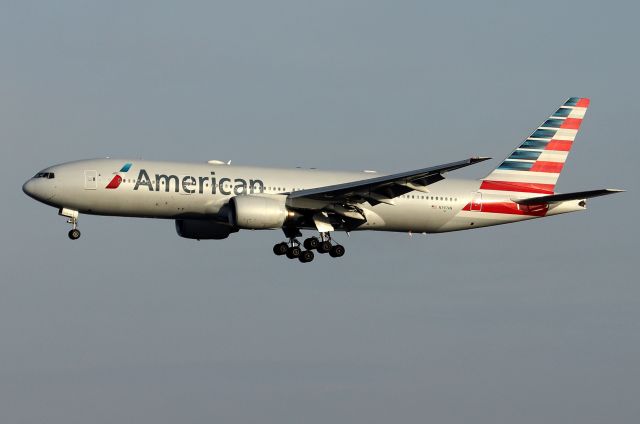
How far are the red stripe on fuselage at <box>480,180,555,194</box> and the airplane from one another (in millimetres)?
76

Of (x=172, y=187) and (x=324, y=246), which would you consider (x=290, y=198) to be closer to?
(x=324, y=246)

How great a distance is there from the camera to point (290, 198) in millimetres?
65500

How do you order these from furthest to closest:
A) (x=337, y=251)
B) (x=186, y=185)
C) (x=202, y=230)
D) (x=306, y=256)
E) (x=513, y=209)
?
1. (x=513, y=209)
2. (x=202, y=230)
3. (x=337, y=251)
4. (x=306, y=256)
5. (x=186, y=185)

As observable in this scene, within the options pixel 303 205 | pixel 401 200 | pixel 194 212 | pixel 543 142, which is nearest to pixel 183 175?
pixel 194 212

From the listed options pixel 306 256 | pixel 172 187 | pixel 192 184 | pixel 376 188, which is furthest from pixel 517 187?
pixel 172 187

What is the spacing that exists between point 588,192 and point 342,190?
12278 mm

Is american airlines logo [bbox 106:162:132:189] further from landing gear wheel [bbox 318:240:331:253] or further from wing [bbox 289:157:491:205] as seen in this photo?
landing gear wheel [bbox 318:240:331:253]

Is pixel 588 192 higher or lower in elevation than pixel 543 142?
lower

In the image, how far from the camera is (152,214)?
214 feet

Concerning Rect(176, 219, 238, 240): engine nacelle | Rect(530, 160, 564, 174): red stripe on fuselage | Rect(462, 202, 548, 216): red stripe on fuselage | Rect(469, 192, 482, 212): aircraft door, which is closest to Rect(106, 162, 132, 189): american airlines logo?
Rect(176, 219, 238, 240): engine nacelle

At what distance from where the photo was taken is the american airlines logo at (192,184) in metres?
64.6

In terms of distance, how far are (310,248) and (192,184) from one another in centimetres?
757

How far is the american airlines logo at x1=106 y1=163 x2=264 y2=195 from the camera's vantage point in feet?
212

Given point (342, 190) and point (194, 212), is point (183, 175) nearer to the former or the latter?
point (194, 212)
